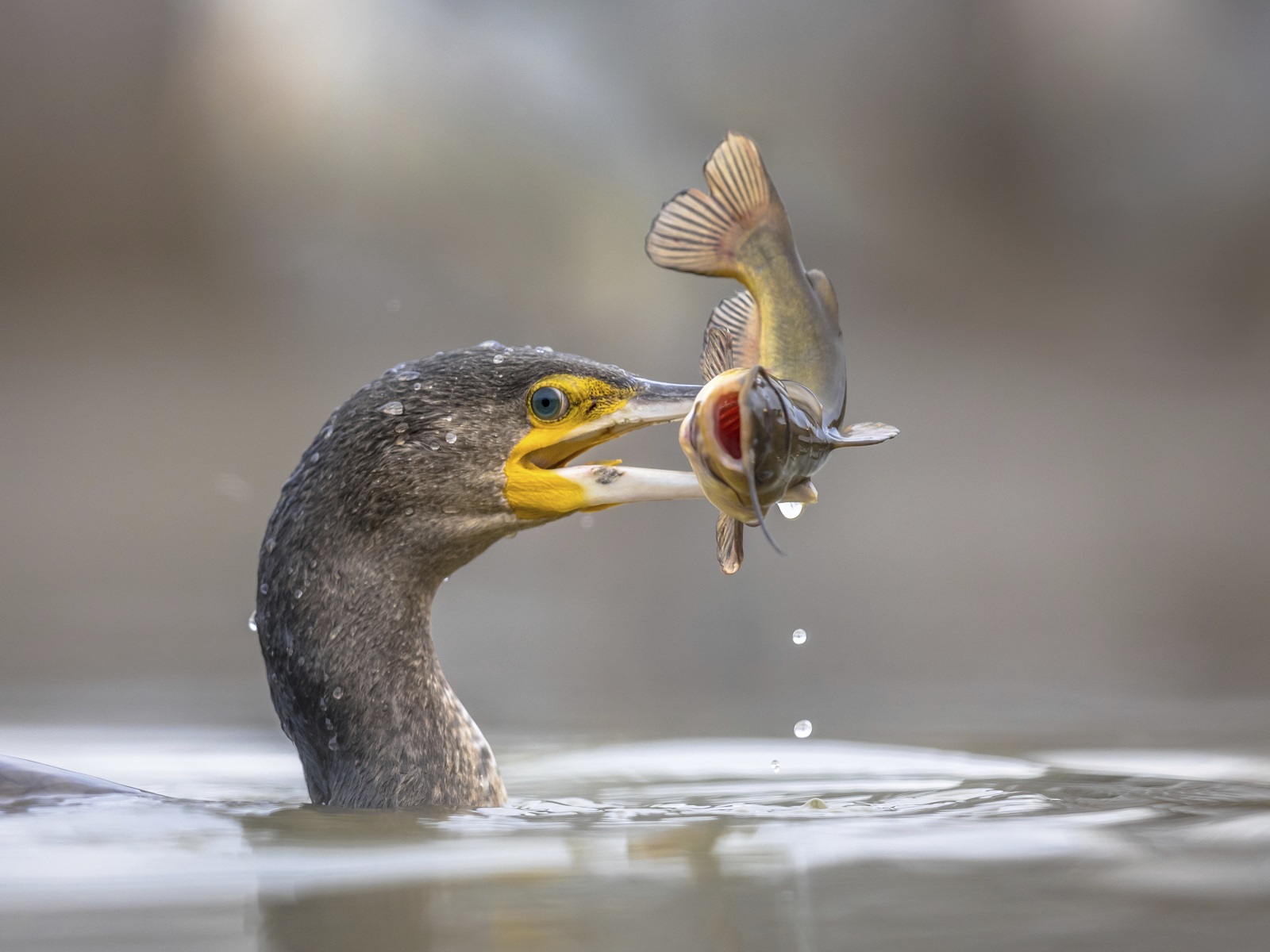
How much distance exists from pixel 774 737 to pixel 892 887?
5.75 feet

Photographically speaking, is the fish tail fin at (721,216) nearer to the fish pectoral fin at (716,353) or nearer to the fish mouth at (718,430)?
the fish pectoral fin at (716,353)

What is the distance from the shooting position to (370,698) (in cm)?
206

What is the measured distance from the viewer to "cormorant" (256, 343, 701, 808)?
2.06 metres

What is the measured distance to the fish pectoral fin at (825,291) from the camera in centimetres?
187

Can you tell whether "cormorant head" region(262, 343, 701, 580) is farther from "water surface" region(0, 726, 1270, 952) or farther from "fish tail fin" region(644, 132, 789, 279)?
"water surface" region(0, 726, 1270, 952)

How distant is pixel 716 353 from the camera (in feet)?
6.14

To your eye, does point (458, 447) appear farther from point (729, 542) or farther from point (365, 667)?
point (729, 542)

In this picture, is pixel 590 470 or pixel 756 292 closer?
pixel 756 292

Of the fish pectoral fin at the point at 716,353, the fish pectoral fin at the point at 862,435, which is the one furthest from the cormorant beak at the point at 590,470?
the fish pectoral fin at the point at 862,435

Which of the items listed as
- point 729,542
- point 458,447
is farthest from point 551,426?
point 729,542

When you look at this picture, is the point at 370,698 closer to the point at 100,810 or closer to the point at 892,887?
the point at 100,810

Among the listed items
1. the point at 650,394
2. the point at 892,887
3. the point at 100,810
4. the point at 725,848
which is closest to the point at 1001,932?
the point at 892,887

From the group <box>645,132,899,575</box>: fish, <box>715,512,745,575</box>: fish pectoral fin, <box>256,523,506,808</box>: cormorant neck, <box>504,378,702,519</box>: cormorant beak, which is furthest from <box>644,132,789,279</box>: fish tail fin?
<box>256,523,506,808</box>: cormorant neck

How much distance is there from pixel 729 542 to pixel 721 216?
1.40 ft
